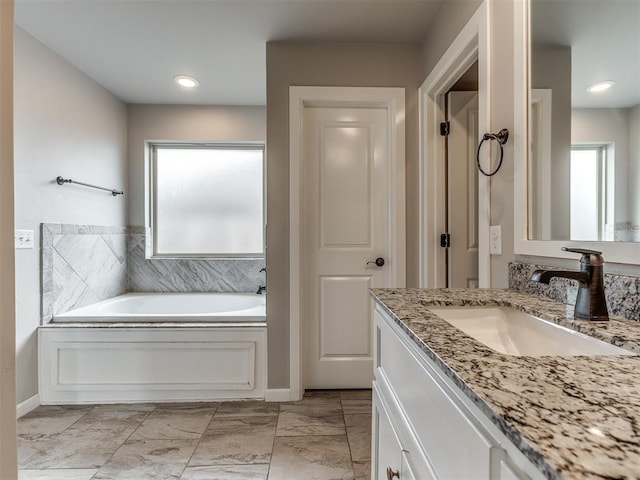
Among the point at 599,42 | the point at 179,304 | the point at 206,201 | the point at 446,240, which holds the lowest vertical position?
the point at 179,304

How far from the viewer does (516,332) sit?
0.89 metres

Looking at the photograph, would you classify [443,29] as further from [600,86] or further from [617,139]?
[617,139]

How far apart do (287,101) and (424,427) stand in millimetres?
2040

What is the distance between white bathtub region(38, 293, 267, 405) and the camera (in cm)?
213

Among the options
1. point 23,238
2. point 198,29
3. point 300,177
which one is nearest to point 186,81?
point 198,29

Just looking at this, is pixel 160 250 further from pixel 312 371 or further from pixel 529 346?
pixel 529 346

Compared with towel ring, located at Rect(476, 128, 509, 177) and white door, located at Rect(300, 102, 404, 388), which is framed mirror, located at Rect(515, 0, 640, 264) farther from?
white door, located at Rect(300, 102, 404, 388)

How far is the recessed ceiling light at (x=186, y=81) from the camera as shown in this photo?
8.64 ft

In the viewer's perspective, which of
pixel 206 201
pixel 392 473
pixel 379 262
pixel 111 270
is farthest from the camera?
pixel 206 201

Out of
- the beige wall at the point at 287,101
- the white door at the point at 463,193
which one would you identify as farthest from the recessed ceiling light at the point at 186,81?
the white door at the point at 463,193

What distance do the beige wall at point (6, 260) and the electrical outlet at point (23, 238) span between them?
1430mm

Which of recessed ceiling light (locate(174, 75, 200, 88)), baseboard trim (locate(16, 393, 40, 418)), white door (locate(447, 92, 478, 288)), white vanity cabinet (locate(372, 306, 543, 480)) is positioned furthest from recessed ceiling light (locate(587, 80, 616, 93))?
baseboard trim (locate(16, 393, 40, 418))

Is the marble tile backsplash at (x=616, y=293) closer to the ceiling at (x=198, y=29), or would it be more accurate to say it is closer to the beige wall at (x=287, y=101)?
→ the beige wall at (x=287, y=101)

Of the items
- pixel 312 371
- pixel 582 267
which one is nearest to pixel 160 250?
pixel 312 371
